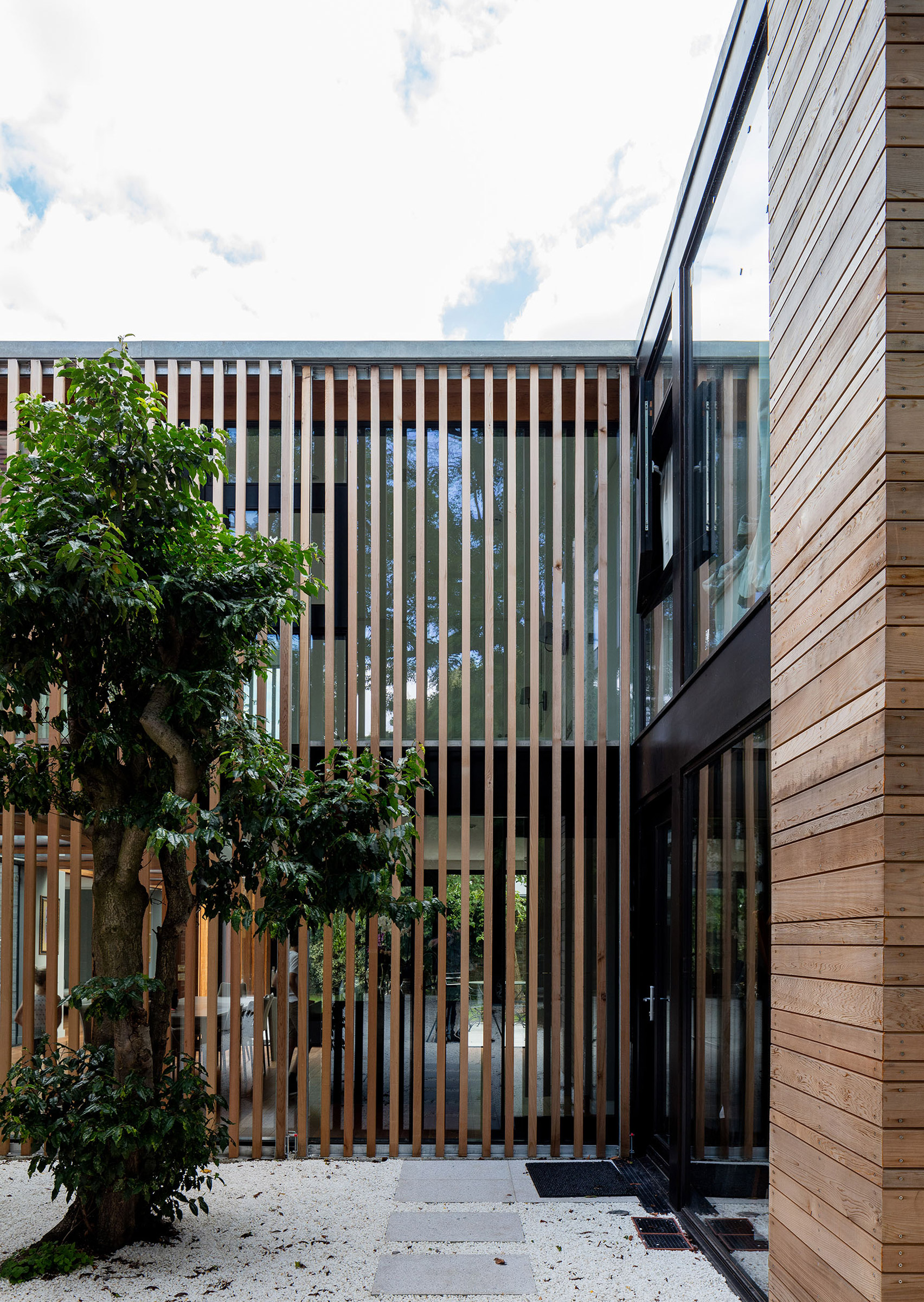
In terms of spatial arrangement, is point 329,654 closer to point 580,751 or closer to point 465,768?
point 465,768

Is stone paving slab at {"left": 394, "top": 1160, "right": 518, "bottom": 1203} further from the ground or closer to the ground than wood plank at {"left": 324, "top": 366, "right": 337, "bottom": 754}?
closer to the ground

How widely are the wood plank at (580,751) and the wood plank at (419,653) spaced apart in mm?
933

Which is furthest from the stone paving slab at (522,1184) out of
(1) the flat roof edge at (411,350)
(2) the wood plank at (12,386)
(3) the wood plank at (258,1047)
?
(2) the wood plank at (12,386)

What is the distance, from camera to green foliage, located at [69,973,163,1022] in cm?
419

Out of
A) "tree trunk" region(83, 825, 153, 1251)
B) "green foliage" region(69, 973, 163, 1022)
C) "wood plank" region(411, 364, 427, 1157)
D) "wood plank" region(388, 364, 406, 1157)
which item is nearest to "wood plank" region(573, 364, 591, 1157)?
"wood plank" region(411, 364, 427, 1157)

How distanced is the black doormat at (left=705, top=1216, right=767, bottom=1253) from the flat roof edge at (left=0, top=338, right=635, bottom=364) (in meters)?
4.80

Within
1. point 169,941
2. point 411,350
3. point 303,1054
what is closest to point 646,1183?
point 303,1054

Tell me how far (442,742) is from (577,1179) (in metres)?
2.53

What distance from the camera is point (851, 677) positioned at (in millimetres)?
2303

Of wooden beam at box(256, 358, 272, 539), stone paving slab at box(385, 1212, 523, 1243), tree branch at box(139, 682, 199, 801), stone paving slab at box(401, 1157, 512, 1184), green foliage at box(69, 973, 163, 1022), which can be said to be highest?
wooden beam at box(256, 358, 272, 539)

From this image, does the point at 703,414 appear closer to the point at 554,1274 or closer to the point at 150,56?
the point at 554,1274

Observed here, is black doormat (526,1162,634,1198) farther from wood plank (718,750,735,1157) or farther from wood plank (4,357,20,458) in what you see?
wood plank (4,357,20,458)

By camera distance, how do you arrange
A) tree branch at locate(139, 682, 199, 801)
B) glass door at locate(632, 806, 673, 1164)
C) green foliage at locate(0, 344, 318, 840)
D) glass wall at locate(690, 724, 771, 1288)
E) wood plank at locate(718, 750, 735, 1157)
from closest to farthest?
1. glass wall at locate(690, 724, 771, 1288)
2. wood plank at locate(718, 750, 735, 1157)
3. green foliage at locate(0, 344, 318, 840)
4. tree branch at locate(139, 682, 199, 801)
5. glass door at locate(632, 806, 673, 1164)

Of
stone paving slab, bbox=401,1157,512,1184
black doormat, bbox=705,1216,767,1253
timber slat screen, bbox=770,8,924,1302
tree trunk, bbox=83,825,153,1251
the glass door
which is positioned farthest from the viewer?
stone paving slab, bbox=401,1157,512,1184
